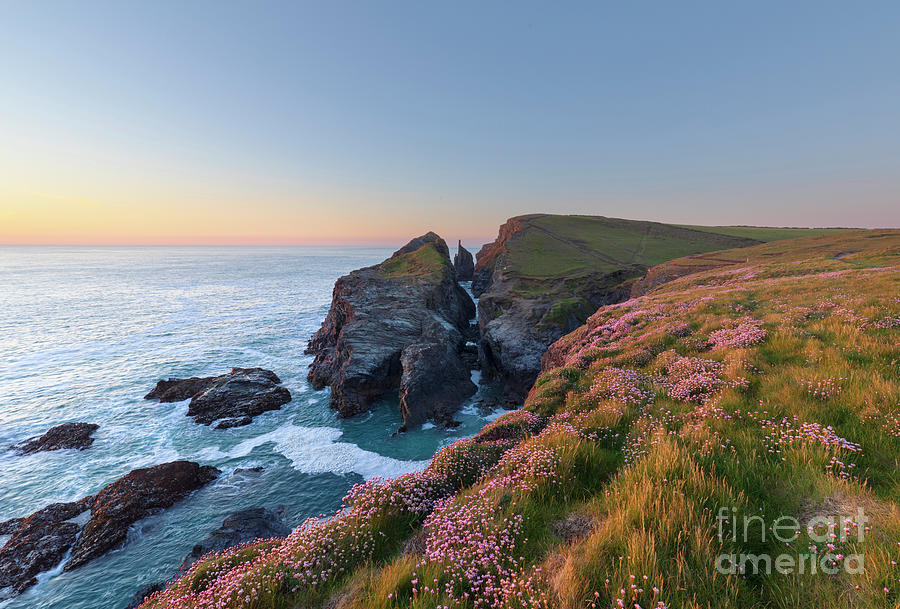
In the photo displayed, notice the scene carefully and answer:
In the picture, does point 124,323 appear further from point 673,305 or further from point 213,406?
point 673,305

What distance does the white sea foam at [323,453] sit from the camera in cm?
2122

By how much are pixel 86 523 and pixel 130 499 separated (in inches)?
75.9

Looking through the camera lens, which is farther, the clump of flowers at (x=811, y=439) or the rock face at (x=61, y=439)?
the rock face at (x=61, y=439)

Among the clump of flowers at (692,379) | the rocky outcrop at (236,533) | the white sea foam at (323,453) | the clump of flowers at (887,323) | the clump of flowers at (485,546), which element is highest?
the clump of flowers at (887,323)

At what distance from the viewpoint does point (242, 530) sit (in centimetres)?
1543

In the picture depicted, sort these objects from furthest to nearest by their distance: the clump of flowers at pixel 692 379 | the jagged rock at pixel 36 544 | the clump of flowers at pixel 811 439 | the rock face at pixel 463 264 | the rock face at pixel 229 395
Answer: the rock face at pixel 463 264 < the rock face at pixel 229 395 < the jagged rock at pixel 36 544 < the clump of flowers at pixel 692 379 < the clump of flowers at pixel 811 439

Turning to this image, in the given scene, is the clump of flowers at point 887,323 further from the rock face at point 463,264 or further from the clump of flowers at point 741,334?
the rock face at point 463,264

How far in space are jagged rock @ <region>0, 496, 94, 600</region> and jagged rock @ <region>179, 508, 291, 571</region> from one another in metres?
7.27

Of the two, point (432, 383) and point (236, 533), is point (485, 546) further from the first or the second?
point (432, 383)

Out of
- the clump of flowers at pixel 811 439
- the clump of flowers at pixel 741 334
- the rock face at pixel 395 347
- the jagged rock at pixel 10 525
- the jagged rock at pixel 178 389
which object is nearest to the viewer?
the clump of flowers at pixel 811 439

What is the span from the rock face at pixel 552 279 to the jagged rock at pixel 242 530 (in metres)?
20.4

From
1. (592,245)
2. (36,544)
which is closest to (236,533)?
(36,544)

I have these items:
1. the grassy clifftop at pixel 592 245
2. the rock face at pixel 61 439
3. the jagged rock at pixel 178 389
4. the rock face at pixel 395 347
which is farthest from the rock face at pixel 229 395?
the grassy clifftop at pixel 592 245

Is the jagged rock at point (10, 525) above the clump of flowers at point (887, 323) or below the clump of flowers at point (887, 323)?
below
